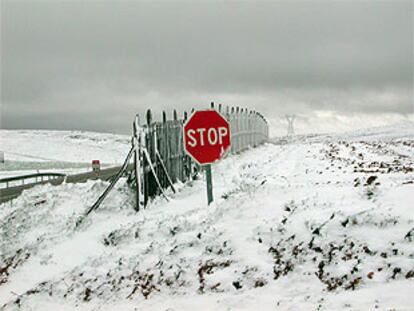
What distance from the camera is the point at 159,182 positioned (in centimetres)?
1223

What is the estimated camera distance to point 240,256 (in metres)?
6.77

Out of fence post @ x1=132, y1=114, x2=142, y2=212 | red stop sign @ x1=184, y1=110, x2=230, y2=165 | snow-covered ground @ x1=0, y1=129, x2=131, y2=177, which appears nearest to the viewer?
red stop sign @ x1=184, y1=110, x2=230, y2=165

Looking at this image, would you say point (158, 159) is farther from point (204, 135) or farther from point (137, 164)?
point (204, 135)

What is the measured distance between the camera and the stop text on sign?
8.84 metres

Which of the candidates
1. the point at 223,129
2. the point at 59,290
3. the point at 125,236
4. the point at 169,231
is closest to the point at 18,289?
the point at 59,290

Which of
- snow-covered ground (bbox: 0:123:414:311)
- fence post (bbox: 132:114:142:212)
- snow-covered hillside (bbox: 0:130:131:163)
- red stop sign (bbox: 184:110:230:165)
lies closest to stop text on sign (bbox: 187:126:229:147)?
red stop sign (bbox: 184:110:230:165)

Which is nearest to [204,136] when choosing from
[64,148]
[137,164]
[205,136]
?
[205,136]

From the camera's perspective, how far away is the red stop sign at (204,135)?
→ 28.9ft

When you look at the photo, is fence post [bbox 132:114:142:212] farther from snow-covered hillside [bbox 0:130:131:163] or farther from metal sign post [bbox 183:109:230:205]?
snow-covered hillside [bbox 0:130:131:163]

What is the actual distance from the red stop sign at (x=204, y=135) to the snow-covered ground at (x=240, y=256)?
93 cm

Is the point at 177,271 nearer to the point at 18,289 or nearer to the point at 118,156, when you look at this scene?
the point at 18,289

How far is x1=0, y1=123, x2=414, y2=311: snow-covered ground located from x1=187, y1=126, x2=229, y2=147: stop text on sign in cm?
114

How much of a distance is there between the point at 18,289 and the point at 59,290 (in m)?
1.13

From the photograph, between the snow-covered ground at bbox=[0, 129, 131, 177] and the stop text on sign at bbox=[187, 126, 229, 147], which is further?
the snow-covered ground at bbox=[0, 129, 131, 177]
